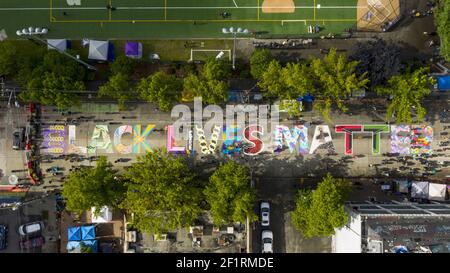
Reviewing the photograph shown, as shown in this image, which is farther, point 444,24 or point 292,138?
point 292,138

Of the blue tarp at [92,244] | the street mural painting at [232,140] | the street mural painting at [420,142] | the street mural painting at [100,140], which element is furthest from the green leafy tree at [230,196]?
the street mural painting at [420,142]

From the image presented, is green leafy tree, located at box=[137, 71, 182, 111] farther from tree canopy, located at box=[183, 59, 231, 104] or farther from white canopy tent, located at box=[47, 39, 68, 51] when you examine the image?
white canopy tent, located at box=[47, 39, 68, 51]

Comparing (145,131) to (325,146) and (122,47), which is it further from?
(325,146)

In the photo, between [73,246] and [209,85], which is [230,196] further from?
[73,246]

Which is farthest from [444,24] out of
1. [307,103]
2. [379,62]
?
[307,103]

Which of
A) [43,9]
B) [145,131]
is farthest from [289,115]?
[43,9]

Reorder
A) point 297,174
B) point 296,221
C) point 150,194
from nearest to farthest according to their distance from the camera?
point 150,194, point 296,221, point 297,174
